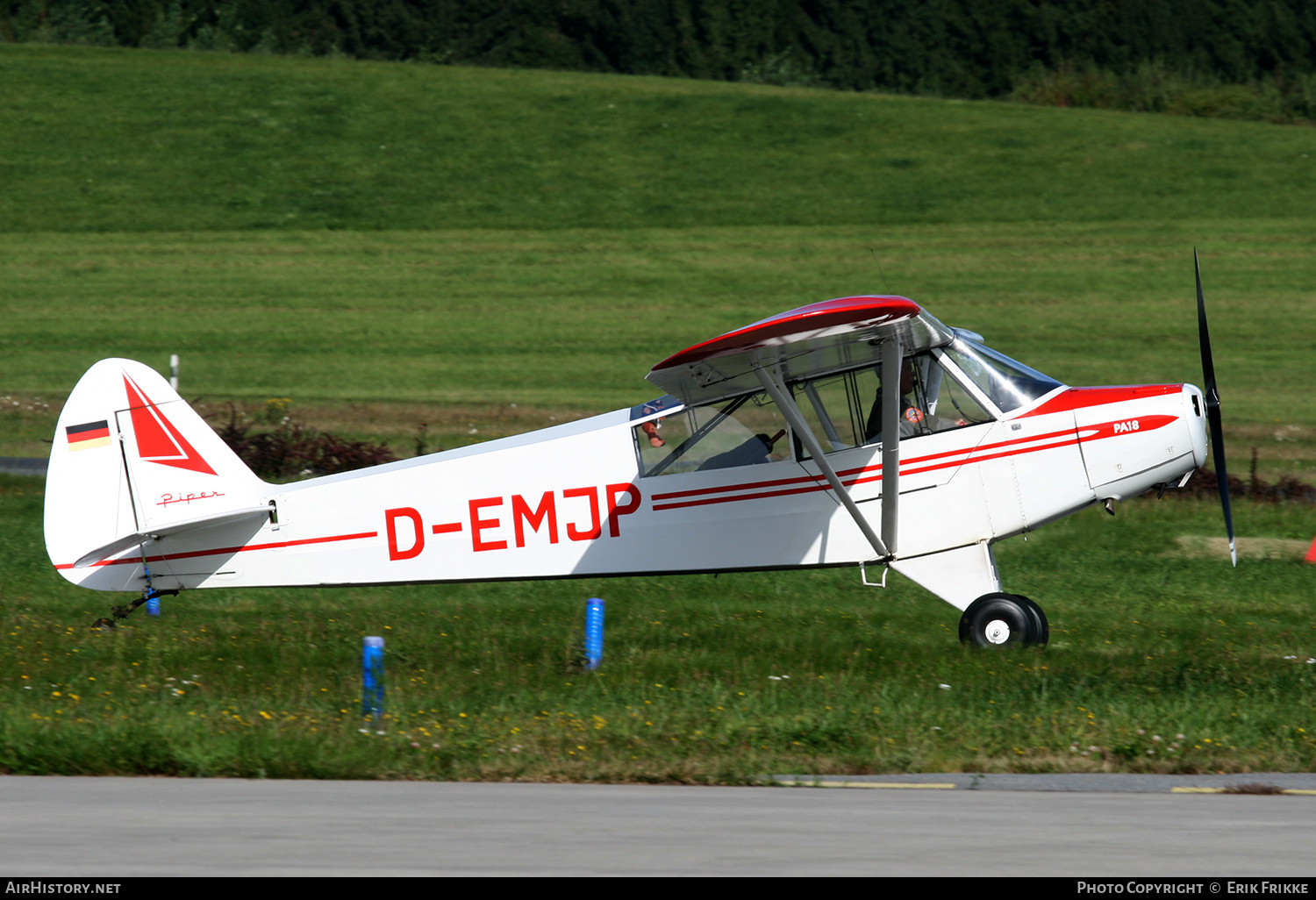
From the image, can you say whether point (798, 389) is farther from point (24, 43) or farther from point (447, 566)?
point (24, 43)

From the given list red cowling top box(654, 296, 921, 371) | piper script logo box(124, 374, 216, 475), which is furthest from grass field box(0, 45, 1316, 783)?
red cowling top box(654, 296, 921, 371)

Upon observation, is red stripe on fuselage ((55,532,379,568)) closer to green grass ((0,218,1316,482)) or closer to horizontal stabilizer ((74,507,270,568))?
horizontal stabilizer ((74,507,270,568))

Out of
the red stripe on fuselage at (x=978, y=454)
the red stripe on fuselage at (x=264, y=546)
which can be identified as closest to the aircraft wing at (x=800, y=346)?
the red stripe on fuselage at (x=978, y=454)

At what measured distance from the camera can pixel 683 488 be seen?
392 inches

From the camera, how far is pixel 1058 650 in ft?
31.8

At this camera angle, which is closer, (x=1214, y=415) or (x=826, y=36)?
(x=1214, y=415)

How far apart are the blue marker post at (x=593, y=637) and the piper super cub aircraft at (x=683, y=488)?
4.11 feet

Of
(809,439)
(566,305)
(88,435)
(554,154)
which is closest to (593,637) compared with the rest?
(809,439)

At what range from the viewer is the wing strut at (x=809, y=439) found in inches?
369

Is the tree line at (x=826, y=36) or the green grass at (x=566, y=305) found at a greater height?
the tree line at (x=826, y=36)

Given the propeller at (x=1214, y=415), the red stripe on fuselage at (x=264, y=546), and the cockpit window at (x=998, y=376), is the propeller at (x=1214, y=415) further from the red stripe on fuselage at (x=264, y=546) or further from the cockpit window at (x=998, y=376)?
the red stripe on fuselage at (x=264, y=546)

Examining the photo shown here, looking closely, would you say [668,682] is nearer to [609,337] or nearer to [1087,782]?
[1087,782]

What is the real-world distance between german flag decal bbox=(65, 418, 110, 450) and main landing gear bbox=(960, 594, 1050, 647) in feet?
19.7

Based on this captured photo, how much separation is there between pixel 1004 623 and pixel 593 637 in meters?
2.86
